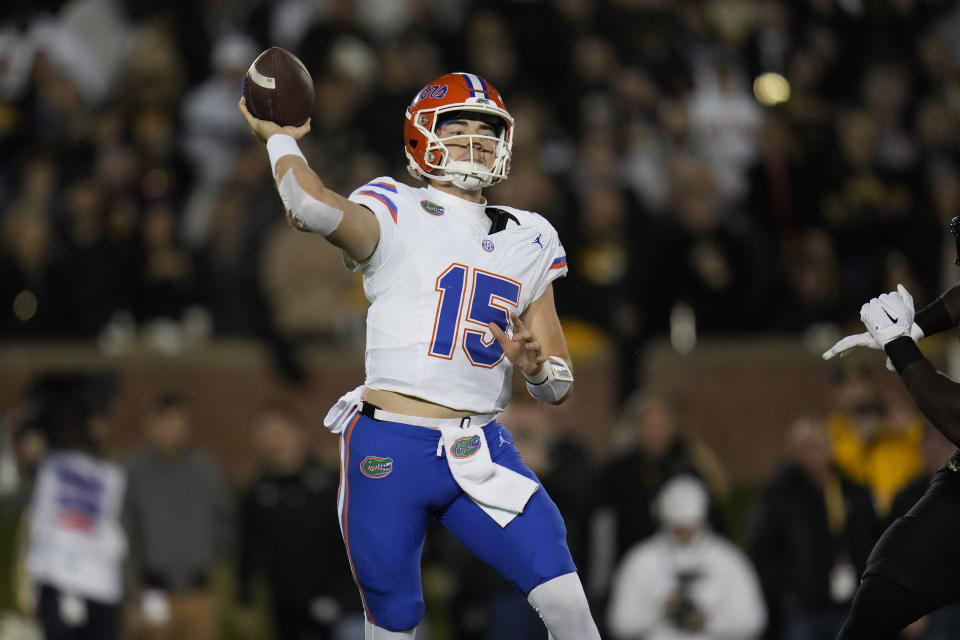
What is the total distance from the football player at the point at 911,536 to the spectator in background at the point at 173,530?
5417 mm

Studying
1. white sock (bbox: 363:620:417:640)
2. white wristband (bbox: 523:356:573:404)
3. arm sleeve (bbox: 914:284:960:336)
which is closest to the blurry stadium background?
arm sleeve (bbox: 914:284:960:336)

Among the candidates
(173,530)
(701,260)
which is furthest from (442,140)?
(701,260)

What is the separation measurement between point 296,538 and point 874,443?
11.9 ft

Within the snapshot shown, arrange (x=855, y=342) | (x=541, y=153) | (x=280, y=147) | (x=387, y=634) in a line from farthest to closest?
(x=541, y=153)
(x=855, y=342)
(x=387, y=634)
(x=280, y=147)

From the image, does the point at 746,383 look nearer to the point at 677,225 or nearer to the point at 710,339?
the point at 710,339

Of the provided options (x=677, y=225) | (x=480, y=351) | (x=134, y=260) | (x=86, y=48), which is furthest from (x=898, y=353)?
(x=86, y=48)

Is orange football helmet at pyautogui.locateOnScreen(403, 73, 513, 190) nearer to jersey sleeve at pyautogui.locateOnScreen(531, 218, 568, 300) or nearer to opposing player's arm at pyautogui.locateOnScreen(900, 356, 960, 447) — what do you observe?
jersey sleeve at pyautogui.locateOnScreen(531, 218, 568, 300)

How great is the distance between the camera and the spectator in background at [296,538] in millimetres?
9836

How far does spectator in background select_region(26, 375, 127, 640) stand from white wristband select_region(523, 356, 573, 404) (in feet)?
16.3

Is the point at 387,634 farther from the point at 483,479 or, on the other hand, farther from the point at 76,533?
the point at 76,533

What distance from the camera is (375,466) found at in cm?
551

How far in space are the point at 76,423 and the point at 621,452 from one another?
349cm

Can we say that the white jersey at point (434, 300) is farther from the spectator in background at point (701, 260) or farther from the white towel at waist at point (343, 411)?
the spectator in background at point (701, 260)

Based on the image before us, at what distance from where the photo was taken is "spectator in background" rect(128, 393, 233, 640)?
1006 cm
